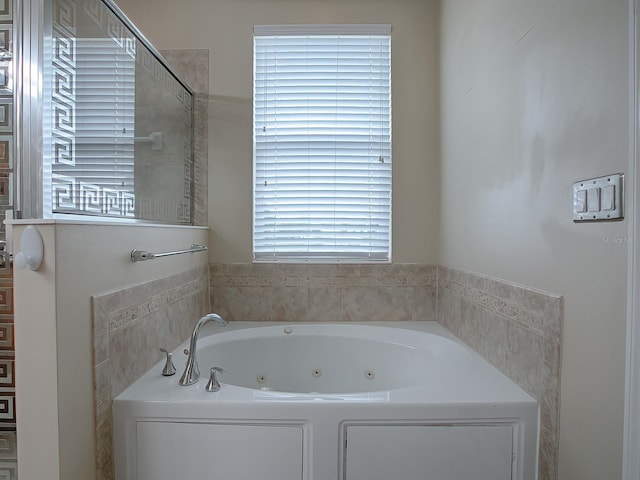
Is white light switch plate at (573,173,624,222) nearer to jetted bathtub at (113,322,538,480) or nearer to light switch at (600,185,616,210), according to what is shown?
light switch at (600,185,616,210)

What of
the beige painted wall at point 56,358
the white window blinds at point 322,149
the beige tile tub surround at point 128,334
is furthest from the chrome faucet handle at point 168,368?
the white window blinds at point 322,149

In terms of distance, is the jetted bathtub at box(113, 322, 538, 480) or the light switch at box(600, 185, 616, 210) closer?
the light switch at box(600, 185, 616, 210)

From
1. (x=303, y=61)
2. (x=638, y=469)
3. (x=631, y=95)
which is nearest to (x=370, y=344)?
(x=638, y=469)

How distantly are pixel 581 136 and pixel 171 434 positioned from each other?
158 cm

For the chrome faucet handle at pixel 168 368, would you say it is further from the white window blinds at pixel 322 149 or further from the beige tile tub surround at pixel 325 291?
the white window blinds at pixel 322 149

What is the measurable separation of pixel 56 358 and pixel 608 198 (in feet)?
4.90

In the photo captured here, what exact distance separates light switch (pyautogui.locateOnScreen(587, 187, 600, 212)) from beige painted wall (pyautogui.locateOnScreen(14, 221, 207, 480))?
56.4 inches

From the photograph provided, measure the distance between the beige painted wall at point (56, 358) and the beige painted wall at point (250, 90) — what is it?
45.4 inches

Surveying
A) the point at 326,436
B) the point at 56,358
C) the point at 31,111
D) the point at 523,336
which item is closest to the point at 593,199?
the point at 523,336

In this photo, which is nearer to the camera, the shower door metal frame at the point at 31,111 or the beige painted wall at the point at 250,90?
the shower door metal frame at the point at 31,111

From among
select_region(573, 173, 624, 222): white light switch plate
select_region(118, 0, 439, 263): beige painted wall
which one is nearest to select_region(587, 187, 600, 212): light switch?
select_region(573, 173, 624, 222): white light switch plate

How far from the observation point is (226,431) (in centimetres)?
118

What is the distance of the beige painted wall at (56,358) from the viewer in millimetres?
939

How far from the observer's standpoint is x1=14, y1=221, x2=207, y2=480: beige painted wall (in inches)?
37.0
